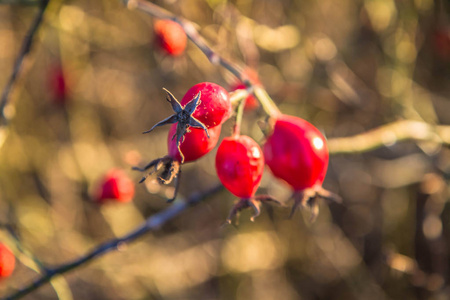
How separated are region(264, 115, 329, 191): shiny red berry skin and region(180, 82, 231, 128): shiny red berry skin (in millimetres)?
218

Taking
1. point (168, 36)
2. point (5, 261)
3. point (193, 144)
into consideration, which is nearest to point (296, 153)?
point (193, 144)

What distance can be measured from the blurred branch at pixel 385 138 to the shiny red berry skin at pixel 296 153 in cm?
33

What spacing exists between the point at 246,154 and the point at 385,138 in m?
0.65

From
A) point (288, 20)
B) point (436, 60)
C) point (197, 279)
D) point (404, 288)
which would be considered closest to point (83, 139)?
point (197, 279)

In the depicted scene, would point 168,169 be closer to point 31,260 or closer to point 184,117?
point 184,117

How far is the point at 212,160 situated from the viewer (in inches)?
100

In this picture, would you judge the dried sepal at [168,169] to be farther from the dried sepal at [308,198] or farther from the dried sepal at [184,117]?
the dried sepal at [308,198]

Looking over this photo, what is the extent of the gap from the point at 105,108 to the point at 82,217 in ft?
3.00

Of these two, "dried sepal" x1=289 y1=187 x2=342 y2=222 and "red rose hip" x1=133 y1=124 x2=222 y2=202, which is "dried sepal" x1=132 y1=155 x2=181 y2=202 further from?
"dried sepal" x1=289 y1=187 x2=342 y2=222

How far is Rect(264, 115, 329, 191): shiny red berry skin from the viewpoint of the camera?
0.93 m

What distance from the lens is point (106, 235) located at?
2859mm

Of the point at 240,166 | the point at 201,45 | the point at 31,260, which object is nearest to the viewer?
the point at 240,166

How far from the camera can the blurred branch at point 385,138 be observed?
4.13ft

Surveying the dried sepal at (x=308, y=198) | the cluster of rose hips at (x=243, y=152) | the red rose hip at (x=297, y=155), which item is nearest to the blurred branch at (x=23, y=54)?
the cluster of rose hips at (x=243, y=152)
